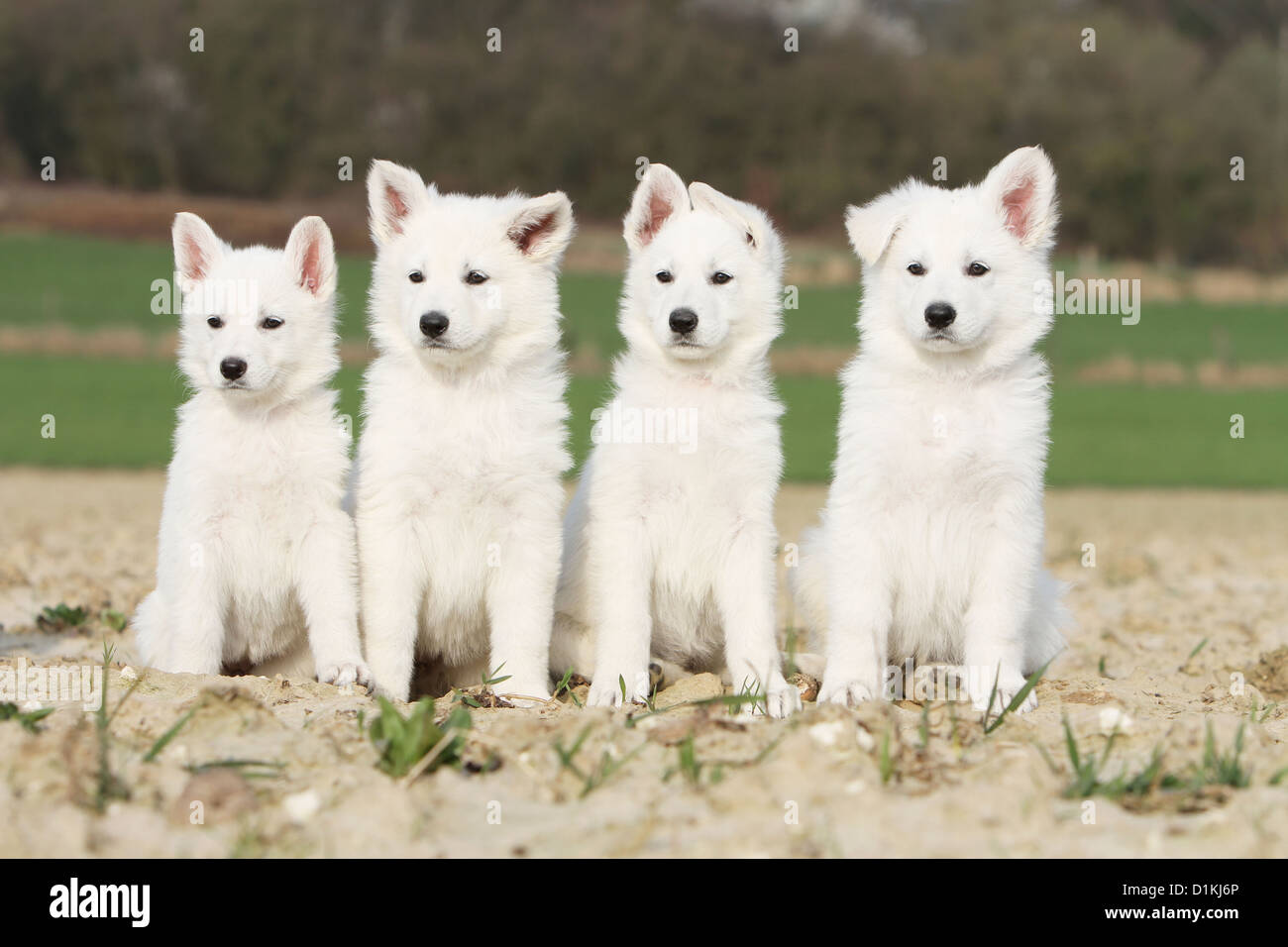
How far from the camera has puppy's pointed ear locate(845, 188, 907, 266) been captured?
5543 mm

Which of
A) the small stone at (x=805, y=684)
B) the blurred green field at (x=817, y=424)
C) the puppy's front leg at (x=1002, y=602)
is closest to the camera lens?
the puppy's front leg at (x=1002, y=602)

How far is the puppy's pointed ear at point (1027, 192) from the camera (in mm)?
5594

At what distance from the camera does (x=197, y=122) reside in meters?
43.5

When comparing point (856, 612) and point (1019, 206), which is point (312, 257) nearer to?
point (856, 612)

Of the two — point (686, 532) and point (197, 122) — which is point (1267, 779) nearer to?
point (686, 532)

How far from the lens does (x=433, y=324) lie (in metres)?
5.50

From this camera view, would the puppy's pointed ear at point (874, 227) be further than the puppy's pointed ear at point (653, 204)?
No

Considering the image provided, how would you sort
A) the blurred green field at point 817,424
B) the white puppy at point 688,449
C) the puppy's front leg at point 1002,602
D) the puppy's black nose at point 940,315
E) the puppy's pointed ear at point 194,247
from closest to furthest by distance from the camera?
the puppy's black nose at point 940,315 < the puppy's front leg at point 1002,602 < the white puppy at point 688,449 < the puppy's pointed ear at point 194,247 < the blurred green field at point 817,424

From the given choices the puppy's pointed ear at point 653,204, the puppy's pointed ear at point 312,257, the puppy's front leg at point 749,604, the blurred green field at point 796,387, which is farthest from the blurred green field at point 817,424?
the puppy's front leg at point 749,604

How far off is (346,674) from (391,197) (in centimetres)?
192

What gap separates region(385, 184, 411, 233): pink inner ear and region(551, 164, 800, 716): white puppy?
3.00ft

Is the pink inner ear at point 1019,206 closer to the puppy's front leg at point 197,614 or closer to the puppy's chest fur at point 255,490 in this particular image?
the puppy's chest fur at point 255,490

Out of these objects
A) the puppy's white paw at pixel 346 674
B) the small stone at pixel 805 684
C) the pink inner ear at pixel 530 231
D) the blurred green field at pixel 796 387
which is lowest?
the small stone at pixel 805 684

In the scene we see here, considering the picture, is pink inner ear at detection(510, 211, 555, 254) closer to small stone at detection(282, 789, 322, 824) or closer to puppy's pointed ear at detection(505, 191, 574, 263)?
puppy's pointed ear at detection(505, 191, 574, 263)
